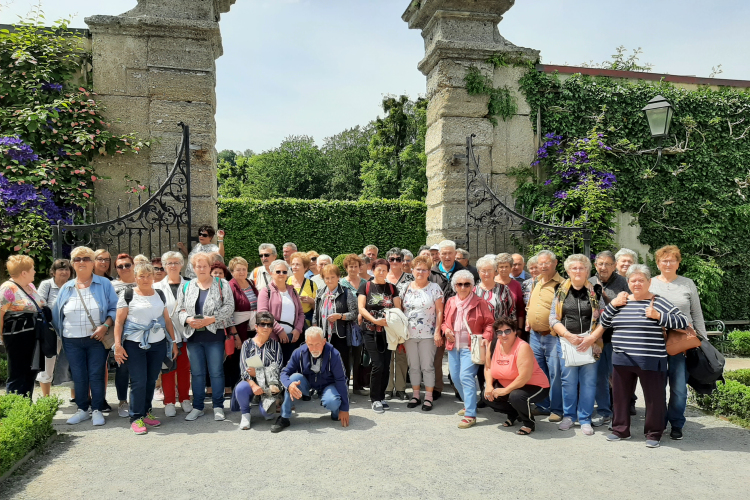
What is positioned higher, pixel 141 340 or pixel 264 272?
pixel 264 272

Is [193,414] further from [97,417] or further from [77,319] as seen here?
[77,319]

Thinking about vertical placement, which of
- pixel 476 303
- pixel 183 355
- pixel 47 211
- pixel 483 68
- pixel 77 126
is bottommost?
pixel 183 355

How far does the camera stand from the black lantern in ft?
22.8

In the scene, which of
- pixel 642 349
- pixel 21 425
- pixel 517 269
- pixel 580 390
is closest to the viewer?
pixel 21 425

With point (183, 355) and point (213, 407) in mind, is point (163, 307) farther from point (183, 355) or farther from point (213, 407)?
point (213, 407)

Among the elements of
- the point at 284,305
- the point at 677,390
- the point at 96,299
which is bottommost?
the point at 677,390

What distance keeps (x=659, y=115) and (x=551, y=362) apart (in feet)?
13.2

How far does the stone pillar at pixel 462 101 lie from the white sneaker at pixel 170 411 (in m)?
→ 4.32

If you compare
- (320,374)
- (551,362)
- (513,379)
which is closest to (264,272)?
(320,374)

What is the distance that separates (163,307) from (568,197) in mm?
5549

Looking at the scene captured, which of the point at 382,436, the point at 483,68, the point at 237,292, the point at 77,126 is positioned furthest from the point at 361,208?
the point at 382,436

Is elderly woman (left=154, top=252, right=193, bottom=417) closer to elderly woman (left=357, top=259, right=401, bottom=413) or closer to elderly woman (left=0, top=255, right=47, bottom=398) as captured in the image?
elderly woman (left=0, top=255, right=47, bottom=398)

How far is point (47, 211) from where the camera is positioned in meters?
6.38

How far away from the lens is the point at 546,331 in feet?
16.2
